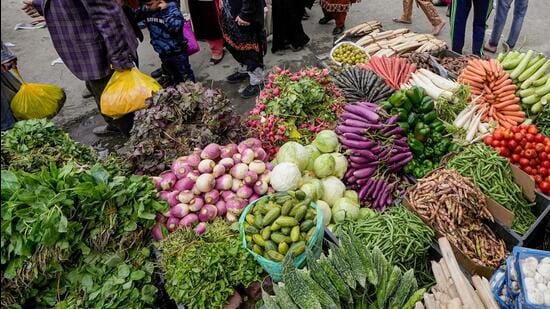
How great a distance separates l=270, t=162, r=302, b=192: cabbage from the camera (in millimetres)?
2955

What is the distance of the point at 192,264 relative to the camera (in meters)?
2.39

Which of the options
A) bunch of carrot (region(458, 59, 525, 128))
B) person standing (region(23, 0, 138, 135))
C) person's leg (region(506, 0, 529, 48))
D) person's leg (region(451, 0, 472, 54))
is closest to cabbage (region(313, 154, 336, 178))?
bunch of carrot (region(458, 59, 525, 128))

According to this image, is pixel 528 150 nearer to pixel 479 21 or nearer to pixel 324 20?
pixel 479 21

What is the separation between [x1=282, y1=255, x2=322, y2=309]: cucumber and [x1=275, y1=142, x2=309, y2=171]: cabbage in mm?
1191

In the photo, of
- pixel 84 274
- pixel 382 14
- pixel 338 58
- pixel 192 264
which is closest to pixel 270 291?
pixel 192 264

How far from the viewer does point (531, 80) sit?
4125mm

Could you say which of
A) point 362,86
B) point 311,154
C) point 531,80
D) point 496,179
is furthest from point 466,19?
point 311,154

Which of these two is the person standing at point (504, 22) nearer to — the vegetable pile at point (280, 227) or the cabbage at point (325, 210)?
the cabbage at point (325, 210)

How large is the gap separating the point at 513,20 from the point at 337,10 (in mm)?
2860

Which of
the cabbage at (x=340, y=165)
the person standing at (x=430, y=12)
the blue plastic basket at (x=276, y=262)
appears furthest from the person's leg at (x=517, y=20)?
the blue plastic basket at (x=276, y=262)

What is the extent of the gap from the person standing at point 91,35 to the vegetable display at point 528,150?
3.72 meters

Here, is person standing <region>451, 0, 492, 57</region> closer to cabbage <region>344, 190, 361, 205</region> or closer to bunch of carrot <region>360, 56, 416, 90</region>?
bunch of carrot <region>360, 56, 416, 90</region>

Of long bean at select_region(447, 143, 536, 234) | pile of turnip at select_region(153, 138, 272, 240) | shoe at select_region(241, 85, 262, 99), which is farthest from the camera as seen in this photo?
shoe at select_region(241, 85, 262, 99)

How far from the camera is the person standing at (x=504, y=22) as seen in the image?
6.06 m
